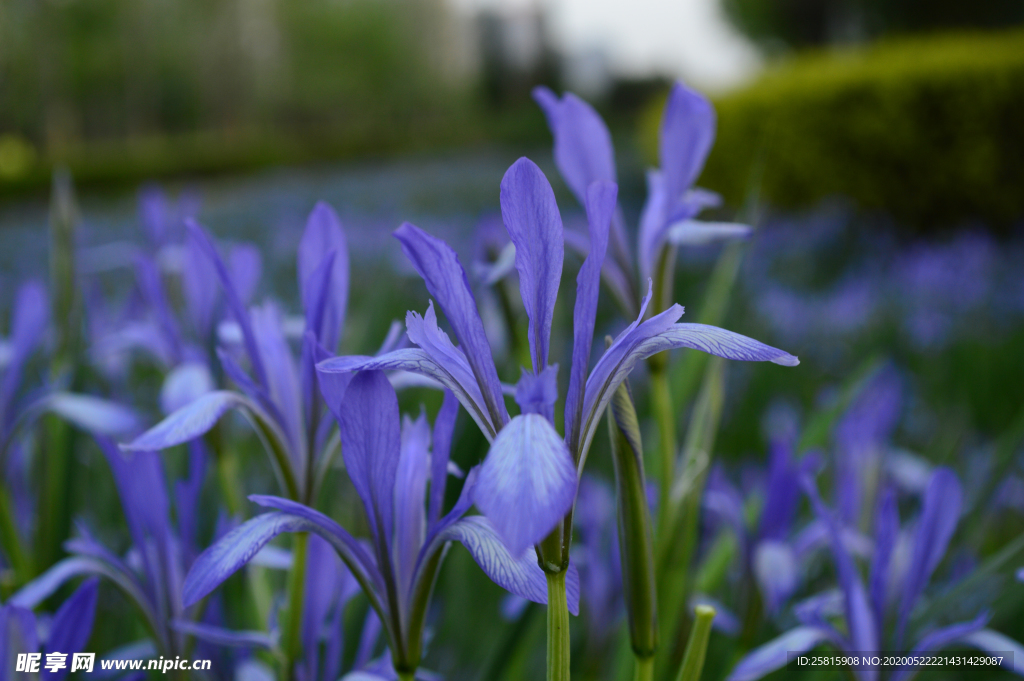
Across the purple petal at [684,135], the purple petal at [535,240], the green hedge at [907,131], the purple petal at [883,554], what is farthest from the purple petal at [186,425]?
the green hedge at [907,131]

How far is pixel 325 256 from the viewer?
594 mm

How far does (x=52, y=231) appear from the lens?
1018 millimetres

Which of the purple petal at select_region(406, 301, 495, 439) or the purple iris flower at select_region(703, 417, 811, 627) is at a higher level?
the purple petal at select_region(406, 301, 495, 439)

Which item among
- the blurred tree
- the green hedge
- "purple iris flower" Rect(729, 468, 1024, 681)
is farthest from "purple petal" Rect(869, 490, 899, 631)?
the blurred tree

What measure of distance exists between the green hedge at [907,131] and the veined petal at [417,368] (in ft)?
18.2

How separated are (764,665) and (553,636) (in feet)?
0.93

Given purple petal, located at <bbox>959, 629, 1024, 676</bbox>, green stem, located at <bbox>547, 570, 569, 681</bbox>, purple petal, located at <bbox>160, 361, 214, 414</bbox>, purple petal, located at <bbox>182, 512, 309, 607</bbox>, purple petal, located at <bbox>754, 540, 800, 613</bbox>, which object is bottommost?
purple petal, located at <bbox>754, 540, 800, 613</bbox>

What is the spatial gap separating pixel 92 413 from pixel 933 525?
2.74 feet

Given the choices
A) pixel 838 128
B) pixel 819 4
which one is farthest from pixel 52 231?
pixel 819 4

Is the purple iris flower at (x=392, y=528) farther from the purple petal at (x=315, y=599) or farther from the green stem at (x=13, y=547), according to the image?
the green stem at (x=13, y=547)

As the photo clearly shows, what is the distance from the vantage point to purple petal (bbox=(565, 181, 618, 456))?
44 cm

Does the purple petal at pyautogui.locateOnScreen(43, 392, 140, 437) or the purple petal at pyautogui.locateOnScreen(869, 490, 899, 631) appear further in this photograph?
the purple petal at pyautogui.locateOnScreen(43, 392, 140, 437)

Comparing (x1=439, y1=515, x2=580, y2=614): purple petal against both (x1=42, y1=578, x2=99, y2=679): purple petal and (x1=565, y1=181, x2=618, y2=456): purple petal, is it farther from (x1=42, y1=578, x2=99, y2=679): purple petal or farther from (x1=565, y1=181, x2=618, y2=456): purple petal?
(x1=42, y1=578, x2=99, y2=679): purple petal

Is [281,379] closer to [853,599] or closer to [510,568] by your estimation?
[510,568]
